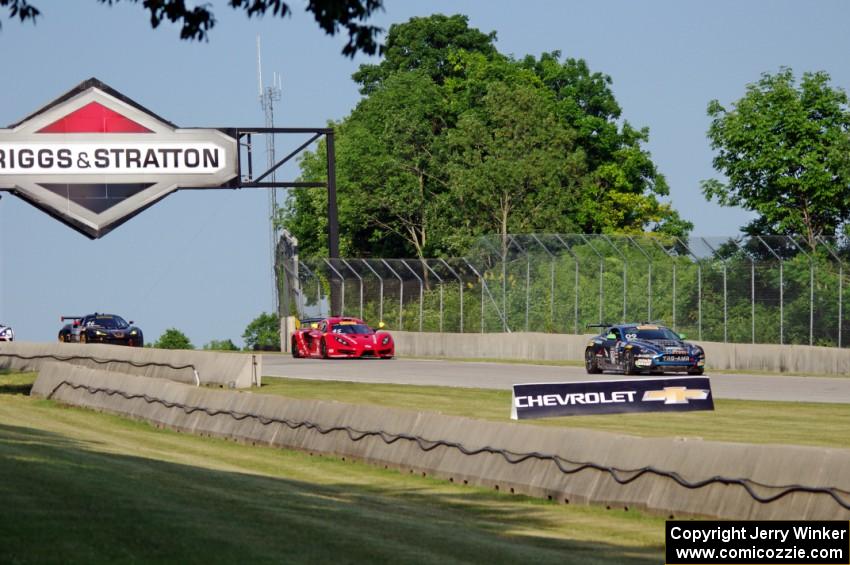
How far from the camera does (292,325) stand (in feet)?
207

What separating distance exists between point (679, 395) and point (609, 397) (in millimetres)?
1510

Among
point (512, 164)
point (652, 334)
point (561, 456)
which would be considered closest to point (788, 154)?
point (512, 164)

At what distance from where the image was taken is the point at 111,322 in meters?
56.7

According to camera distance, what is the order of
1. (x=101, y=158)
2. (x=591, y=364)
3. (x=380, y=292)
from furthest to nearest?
(x=380, y=292) < (x=101, y=158) < (x=591, y=364)

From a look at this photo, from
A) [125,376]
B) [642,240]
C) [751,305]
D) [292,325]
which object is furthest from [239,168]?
[125,376]

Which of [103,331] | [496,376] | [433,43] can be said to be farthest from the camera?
[433,43]

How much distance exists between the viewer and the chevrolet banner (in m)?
24.3

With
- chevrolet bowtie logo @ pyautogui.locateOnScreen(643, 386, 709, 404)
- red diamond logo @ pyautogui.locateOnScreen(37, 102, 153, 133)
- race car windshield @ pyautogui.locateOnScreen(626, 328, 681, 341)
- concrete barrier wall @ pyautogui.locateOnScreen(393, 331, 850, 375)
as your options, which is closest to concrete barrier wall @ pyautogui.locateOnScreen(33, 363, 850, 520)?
chevrolet bowtie logo @ pyautogui.locateOnScreen(643, 386, 709, 404)

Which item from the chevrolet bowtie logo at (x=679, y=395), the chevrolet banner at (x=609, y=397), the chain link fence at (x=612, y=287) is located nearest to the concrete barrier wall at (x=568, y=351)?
the chain link fence at (x=612, y=287)

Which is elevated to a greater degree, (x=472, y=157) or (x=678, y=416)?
(x=472, y=157)

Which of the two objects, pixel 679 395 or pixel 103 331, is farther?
pixel 103 331

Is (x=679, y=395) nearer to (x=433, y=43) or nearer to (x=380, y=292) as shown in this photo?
(x=380, y=292)

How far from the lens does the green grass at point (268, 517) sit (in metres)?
10.8

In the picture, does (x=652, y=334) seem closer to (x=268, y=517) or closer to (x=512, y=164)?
(x=268, y=517)
